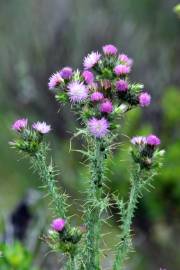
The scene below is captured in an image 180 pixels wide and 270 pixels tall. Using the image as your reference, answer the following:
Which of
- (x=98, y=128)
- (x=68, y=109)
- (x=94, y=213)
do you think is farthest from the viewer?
(x=68, y=109)

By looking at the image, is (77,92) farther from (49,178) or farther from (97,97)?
(49,178)

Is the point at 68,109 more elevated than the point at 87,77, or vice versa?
the point at 68,109

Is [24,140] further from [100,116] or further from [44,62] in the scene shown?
[44,62]

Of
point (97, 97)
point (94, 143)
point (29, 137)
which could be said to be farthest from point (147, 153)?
point (29, 137)

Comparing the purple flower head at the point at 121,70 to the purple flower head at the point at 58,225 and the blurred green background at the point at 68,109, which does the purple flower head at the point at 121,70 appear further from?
the blurred green background at the point at 68,109

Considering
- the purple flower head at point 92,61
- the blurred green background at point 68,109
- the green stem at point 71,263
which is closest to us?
the green stem at point 71,263

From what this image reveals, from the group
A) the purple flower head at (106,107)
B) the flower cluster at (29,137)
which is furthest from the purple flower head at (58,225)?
the purple flower head at (106,107)
